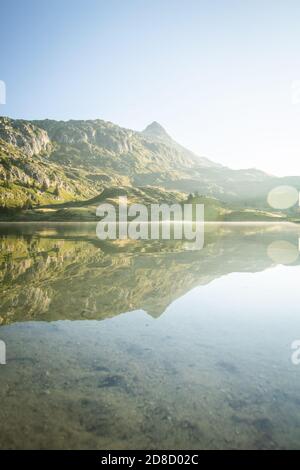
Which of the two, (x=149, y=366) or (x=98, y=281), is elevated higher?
(x=98, y=281)

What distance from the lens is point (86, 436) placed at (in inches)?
320

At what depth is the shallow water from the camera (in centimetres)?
836

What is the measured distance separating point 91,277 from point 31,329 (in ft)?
41.2

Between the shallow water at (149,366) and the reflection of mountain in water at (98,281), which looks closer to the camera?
the shallow water at (149,366)

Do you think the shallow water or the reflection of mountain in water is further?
the reflection of mountain in water

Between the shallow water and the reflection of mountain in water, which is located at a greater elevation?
the reflection of mountain in water

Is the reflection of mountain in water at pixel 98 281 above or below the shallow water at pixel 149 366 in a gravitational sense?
above

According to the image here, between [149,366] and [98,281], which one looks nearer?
[149,366]

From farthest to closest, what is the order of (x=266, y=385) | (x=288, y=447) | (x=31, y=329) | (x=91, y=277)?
(x=91, y=277) < (x=31, y=329) < (x=266, y=385) < (x=288, y=447)

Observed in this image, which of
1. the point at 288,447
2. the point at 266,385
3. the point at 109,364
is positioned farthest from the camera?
the point at 109,364

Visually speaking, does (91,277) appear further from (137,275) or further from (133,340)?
(133,340)

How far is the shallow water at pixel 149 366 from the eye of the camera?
8.36 meters

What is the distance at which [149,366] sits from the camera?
1199 centimetres
